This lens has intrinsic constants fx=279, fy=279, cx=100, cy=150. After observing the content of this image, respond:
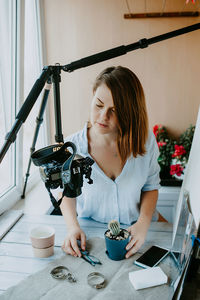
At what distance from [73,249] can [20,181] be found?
0.83 m

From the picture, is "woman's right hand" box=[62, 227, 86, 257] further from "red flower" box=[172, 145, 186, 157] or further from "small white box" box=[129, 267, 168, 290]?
"red flower" box=[172, 145, 186, 157]

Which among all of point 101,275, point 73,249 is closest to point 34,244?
point 73,249

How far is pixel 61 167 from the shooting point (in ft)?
2.37

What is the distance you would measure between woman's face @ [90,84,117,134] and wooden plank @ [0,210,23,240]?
556mm

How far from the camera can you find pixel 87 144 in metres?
1.27

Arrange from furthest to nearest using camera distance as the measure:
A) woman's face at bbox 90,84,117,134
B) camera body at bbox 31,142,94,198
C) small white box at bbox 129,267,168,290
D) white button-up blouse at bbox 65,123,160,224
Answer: white button-up blouse at bbox 65,123,160,224, woman's face at bbox 90,84,117,134, small white box at bbox 129,267,168,290, camera body at bbox 31,142,94,198

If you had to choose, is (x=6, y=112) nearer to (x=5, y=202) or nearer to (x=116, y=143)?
(x=5, y=202)

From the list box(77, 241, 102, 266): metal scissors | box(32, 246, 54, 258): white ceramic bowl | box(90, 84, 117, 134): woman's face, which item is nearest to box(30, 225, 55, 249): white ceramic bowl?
box(32, 246, 54, 258): white ceramic bowl

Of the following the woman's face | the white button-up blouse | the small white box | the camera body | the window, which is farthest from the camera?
the window

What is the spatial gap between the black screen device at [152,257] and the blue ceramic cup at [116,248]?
0.18 ft

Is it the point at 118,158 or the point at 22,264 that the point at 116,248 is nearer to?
the point at 22,264

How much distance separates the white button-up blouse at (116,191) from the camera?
122 cm

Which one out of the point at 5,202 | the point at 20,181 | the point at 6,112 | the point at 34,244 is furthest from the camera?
the point at 20,181

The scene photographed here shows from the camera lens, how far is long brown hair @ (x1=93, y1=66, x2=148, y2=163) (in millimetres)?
1092
